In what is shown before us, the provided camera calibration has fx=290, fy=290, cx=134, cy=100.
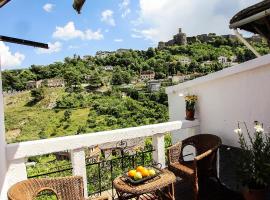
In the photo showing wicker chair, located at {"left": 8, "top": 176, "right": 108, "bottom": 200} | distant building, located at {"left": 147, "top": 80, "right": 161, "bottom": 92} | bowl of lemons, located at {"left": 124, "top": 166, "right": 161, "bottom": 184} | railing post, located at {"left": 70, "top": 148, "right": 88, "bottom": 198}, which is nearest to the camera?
wicker chair, located at {"left": 8, "top": 176, "right": 108, "bottom": 200}

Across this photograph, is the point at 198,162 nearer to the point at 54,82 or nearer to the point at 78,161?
the point at 78,161

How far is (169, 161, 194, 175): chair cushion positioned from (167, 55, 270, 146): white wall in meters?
0.80

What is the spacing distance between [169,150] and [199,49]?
95.4 ft

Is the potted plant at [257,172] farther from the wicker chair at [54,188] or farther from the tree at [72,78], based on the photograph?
the tree at [72,78]

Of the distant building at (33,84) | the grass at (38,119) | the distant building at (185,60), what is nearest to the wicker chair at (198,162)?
the distant building at (185,60)

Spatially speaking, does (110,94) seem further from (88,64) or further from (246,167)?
(246,167)

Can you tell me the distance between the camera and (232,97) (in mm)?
4289

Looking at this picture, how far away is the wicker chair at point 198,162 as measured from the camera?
12.0 feet

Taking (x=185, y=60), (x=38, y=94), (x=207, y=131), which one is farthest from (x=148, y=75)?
(x=207, y=131)

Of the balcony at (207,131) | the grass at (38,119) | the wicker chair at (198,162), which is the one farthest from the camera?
the grass at (38,119)

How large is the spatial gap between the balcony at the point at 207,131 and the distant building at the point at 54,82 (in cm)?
4470

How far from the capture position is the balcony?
351 cm

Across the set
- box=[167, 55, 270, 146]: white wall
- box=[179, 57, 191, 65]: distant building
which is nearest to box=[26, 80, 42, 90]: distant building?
box=[179, 57, 191, 65]: distant building

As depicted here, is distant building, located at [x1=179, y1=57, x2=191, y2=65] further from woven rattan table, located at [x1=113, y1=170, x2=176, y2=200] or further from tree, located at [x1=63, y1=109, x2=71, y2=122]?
woven rattan table, located at [x1=113, y1=170, x2=176, y2=200]
